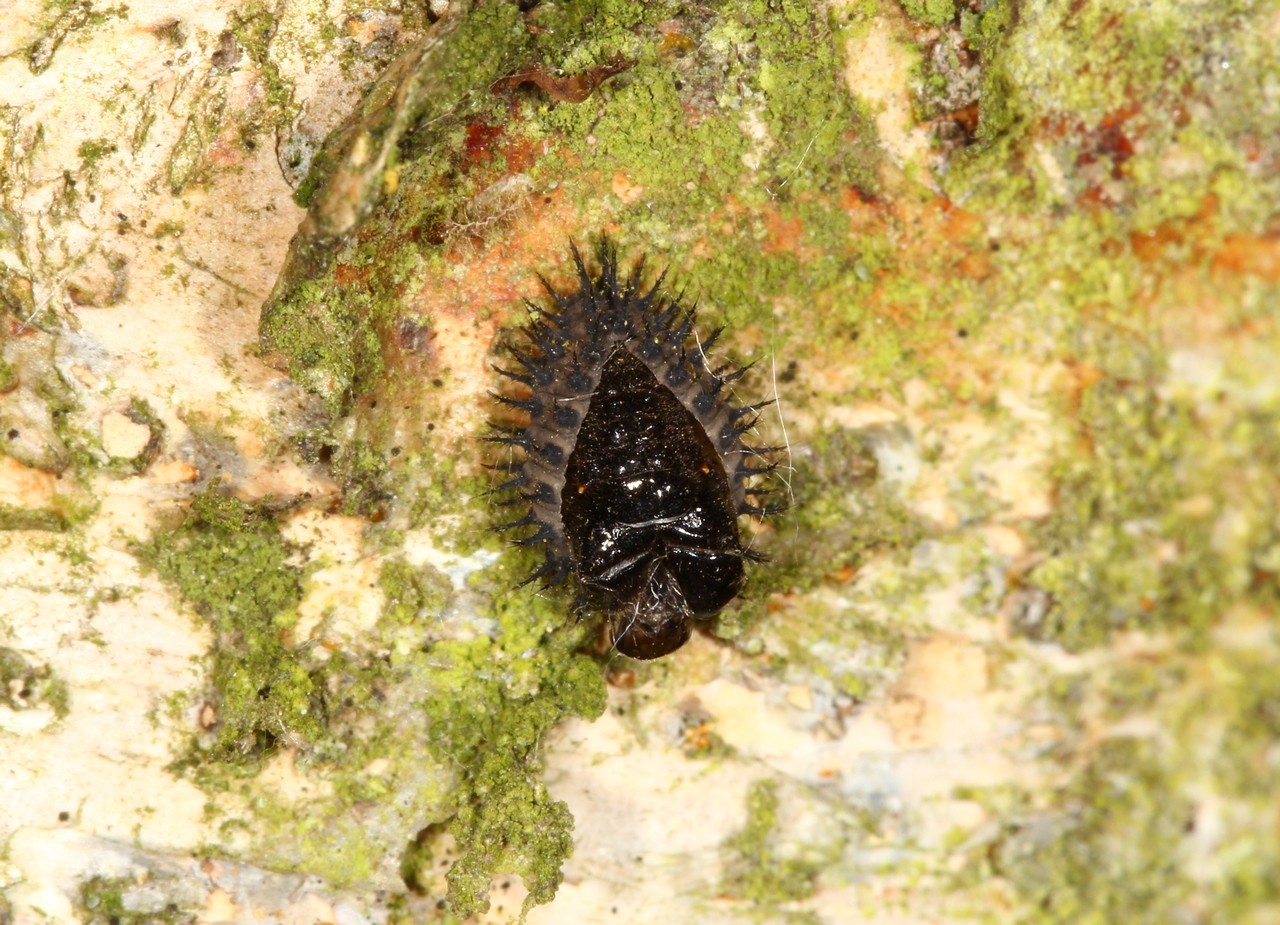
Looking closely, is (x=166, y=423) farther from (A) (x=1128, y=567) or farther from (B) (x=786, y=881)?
(A) (x=1128, y=567)

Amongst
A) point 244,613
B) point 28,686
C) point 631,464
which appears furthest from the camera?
point 244,613

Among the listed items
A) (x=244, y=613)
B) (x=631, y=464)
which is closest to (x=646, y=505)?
(x=631, y=464)

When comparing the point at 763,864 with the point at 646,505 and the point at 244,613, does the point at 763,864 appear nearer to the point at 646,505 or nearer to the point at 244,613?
the point at 646,505

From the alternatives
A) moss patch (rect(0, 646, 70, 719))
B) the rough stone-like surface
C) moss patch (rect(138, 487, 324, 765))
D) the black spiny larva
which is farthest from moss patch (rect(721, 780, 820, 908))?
moss patch (rect(0, 646, 70, 719))

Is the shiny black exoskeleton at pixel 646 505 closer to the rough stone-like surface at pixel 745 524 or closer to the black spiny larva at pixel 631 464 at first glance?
the black spiny larva at pixel 631 464

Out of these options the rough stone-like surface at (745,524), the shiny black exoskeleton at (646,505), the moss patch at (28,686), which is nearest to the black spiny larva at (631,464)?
the shiny black exoskeleton at (646,505)

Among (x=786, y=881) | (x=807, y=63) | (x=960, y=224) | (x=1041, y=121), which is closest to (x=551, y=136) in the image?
(x=807, y=63)
